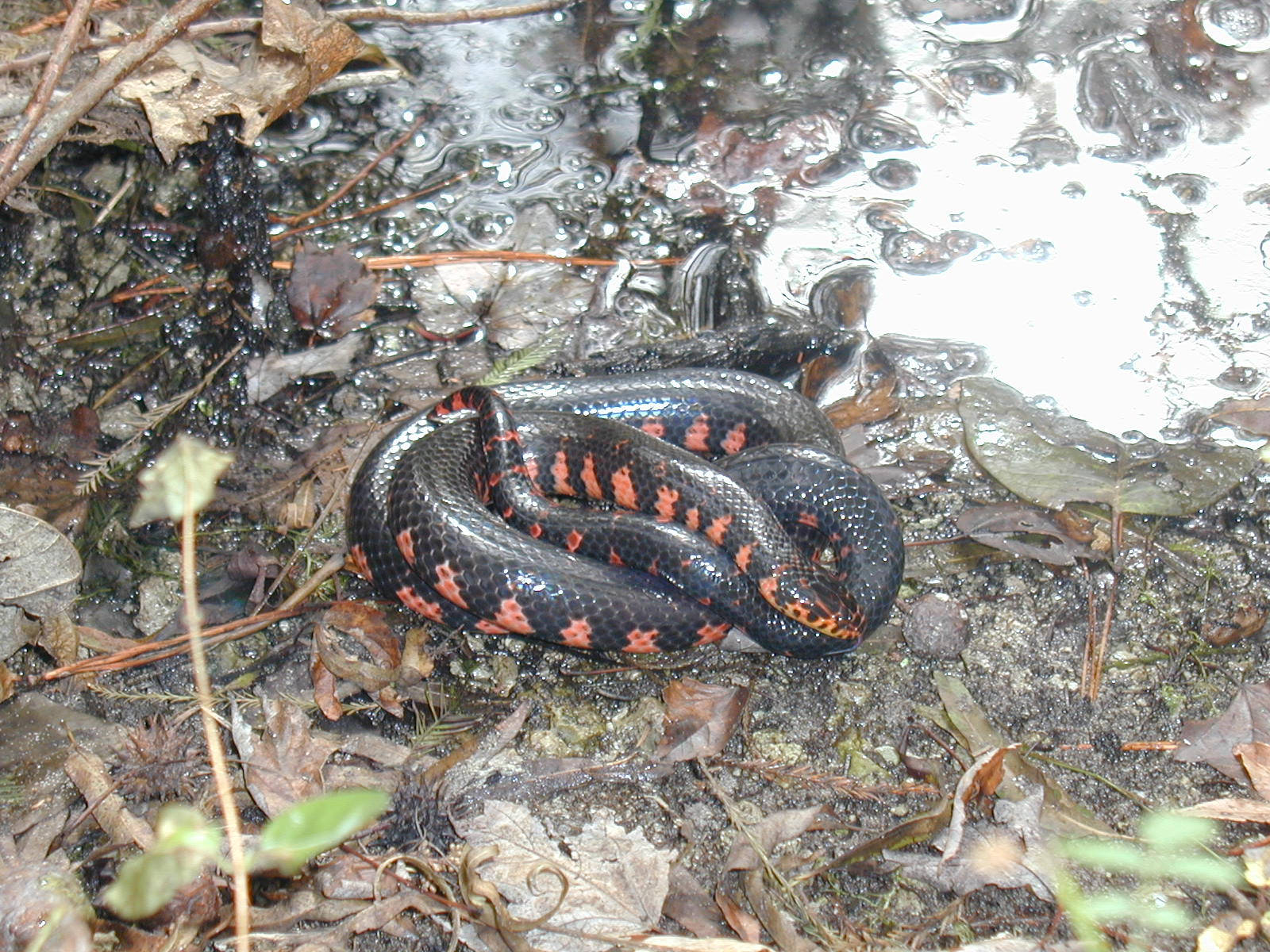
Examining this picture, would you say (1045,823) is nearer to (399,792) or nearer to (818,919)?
(818,919)

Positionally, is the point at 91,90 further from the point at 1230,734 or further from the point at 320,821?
the point at 1230,734

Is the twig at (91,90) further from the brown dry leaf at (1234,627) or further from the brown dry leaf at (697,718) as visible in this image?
the brown dry leaf at (1234,627)

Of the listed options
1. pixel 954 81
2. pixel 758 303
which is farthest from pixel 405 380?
pixel 954 81

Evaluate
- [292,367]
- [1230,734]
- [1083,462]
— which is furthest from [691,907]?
[292,367]

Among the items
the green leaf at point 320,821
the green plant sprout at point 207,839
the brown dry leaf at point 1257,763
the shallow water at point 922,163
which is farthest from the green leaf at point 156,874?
the shallow water at point 922,163

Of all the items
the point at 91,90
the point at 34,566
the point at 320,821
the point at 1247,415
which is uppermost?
the point at 91,90

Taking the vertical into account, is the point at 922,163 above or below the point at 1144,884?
above
